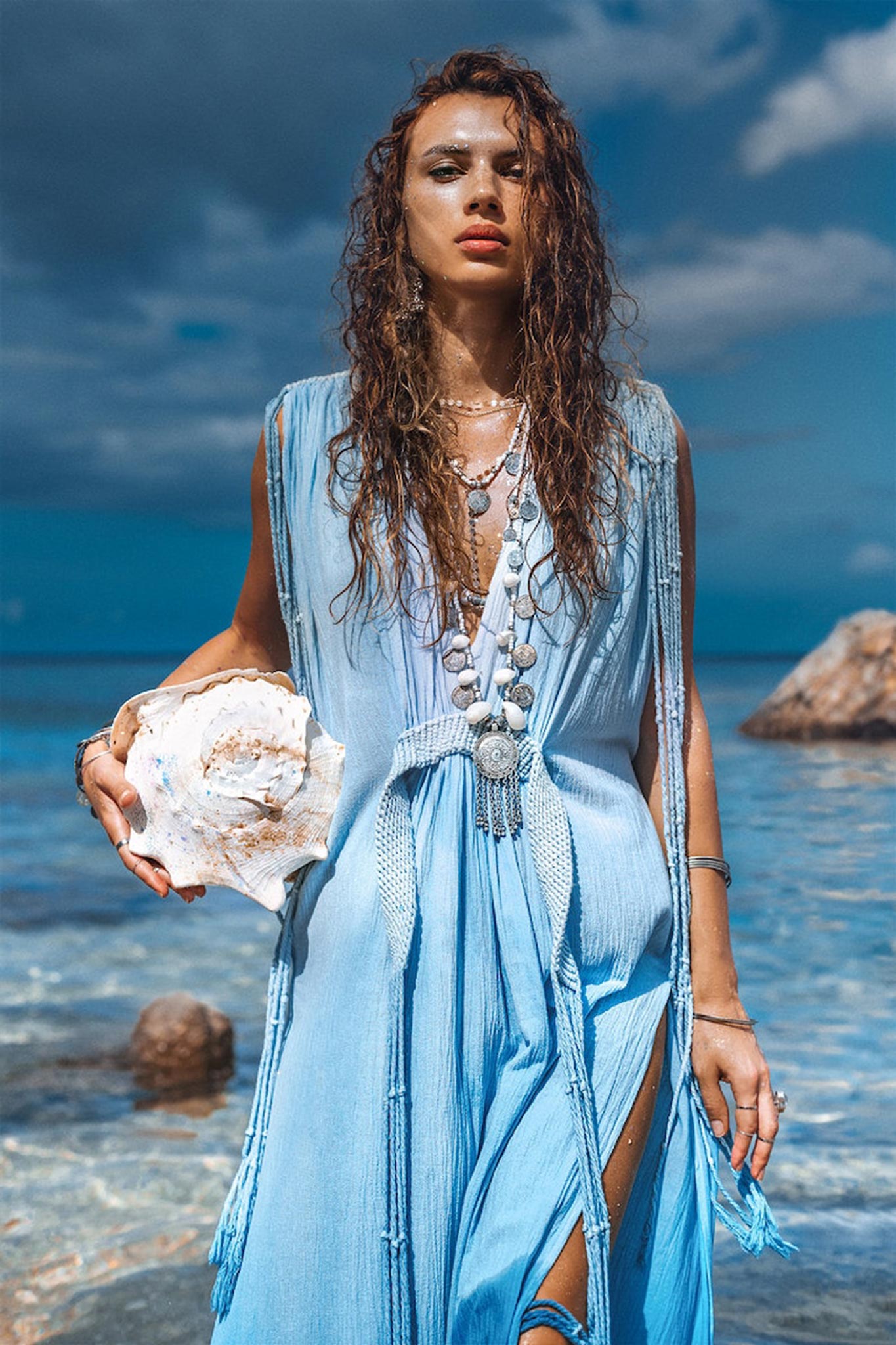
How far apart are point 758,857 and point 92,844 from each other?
4.78 meters

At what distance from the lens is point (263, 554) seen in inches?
82.7

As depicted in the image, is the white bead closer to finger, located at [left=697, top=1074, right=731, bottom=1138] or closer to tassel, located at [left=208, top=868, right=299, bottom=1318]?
tassel, located at [left=208, top=868, right=299, bottom=1318]

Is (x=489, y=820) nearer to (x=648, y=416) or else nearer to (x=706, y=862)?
(x=706, y=862)

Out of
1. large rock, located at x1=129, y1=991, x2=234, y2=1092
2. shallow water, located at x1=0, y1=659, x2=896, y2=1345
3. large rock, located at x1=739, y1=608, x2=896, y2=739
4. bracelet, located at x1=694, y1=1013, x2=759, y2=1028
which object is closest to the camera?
bracelet, located at x1=694, y1=1013, x2=759, y2=1028

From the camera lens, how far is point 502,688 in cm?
184

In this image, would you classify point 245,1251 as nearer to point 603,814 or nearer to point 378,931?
point 378,931

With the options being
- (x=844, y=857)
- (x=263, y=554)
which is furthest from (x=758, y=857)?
(x=263, y=554)

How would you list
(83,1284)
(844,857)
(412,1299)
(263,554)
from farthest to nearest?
(844,857) → (83,1284) → (263,554) → (412,1299)

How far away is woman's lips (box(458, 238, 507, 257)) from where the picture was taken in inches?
76.5

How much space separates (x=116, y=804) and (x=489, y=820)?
18.0 inches

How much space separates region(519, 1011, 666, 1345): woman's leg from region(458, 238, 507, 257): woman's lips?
3.33 ft

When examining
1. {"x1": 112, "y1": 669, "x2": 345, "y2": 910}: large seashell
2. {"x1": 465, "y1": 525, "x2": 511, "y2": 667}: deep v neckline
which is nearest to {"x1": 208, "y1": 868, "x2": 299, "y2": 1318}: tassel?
{"x1": 112, "y1": 669, "x2": 345, "y2": 910}: large seashell

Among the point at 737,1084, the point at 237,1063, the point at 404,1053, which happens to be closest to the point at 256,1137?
the point at 404,1053

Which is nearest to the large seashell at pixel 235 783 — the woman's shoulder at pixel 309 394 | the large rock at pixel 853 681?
the woman's shoulder at pixel 309 394
